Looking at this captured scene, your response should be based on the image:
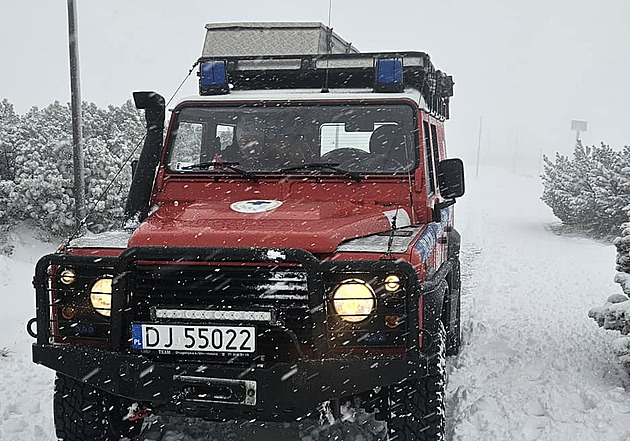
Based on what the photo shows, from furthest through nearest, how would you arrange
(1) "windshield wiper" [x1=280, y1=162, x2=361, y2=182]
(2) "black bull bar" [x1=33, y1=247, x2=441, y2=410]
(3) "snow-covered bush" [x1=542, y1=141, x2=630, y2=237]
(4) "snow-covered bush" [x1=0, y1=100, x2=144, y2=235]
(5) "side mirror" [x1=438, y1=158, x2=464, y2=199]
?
(3) "snow-covered bush" [x1=542, y1=141, x2=630, y2=237]
(4) "snow-covered bush" [x1=0, y1=100, x2=144, y2=235]
(5) "side mirror" [x1=438, y1=158, x2=464, y2=199]
(1) "windshield wiper" [x1=280, y1=162, x2=361, y2=182]
(2) "black bull bar" [x1=33, y1=247, x2=441, y2=410]

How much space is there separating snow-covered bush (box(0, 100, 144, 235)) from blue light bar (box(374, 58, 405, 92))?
28.8ft

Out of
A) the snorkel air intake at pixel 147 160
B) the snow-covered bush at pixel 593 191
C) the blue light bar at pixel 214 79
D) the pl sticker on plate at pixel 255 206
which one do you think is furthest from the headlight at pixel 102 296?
the snow-covered bush at pixel 593 191

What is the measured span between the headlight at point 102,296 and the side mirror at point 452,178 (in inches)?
92.0

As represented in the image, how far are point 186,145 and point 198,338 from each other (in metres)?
1.92

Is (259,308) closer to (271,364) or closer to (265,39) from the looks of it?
(271,364)

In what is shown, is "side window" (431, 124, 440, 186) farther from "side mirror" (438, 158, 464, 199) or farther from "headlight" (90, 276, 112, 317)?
"headlight" (90, 276, 112, 317)

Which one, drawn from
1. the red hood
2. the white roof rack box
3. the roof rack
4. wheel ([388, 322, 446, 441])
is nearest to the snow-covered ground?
wheel ([388, 322, 446, 441])

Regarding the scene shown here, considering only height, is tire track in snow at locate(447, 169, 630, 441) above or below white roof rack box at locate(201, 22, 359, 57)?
below

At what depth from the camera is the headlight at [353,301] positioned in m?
3.25

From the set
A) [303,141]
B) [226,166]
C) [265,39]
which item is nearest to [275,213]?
[226,166]

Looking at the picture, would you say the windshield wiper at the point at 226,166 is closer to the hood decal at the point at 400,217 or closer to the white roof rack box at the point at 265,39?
the hood decal at the point at 400,217

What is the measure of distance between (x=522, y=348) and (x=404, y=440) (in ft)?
11.2

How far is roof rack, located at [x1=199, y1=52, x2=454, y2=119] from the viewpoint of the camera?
16.7 feet

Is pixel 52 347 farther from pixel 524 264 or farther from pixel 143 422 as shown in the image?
pixel 524 264
